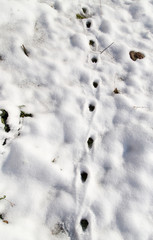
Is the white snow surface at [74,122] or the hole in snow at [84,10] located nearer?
the white snow surface at [74,122]

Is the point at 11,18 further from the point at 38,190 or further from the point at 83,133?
the point at 38,190

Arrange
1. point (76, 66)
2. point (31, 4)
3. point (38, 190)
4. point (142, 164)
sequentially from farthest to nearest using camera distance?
1. point (31, 4)
2. point (76, 66)
3. point (142, 164)
4. point (38, 190)

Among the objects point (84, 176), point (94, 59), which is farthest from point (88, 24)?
point (84, 176)

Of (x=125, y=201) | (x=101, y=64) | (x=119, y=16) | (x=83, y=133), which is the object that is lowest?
(x=125, y=201)

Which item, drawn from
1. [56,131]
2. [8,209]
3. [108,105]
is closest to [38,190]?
[8,209]

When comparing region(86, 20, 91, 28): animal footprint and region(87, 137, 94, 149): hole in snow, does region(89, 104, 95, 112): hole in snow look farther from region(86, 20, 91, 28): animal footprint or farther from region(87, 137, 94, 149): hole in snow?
region(86, 20, 91, 28): animal footprint

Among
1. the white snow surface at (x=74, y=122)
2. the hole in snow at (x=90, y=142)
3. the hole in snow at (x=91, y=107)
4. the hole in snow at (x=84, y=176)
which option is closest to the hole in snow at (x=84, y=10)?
the white snow surface at (x=74, y=122)

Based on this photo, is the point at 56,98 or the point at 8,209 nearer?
the point at 8,209

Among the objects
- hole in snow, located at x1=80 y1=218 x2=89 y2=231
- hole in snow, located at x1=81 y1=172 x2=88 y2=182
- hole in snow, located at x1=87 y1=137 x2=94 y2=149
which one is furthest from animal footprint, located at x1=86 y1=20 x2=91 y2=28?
hole in snow, located at x1=80 y1=218 x2=89 y2=231

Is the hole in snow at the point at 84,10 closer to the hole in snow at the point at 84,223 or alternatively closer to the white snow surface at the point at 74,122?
the white snow surface at the point at 74,122

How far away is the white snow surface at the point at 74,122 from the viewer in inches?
73.8

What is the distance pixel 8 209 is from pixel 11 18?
6.78ft

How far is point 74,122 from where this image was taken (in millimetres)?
2332

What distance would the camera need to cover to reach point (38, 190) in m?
1.93
